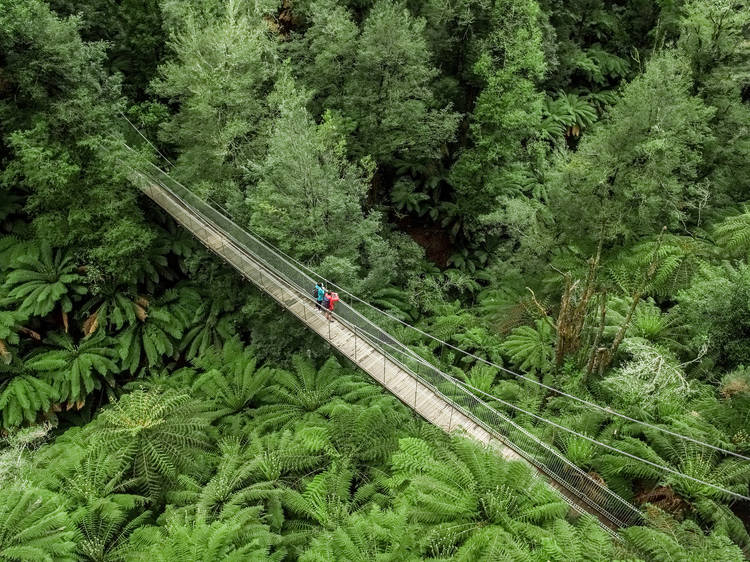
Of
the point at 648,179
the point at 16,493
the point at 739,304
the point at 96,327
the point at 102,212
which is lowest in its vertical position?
the point at 96,327

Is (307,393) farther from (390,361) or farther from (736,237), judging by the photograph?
(736,237)

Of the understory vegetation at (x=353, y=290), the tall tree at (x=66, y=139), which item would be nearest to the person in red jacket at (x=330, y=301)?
the understory vegetation at (x=353, y=290)

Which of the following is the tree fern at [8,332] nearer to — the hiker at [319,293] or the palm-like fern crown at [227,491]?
the palm-like fern crown at [227,491]

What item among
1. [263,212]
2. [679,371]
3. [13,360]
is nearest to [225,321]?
[263,212]

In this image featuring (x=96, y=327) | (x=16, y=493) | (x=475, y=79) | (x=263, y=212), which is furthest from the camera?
(x=475, y=79)

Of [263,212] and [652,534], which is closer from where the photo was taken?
[652,534]

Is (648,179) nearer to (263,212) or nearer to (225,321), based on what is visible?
(263,212)
